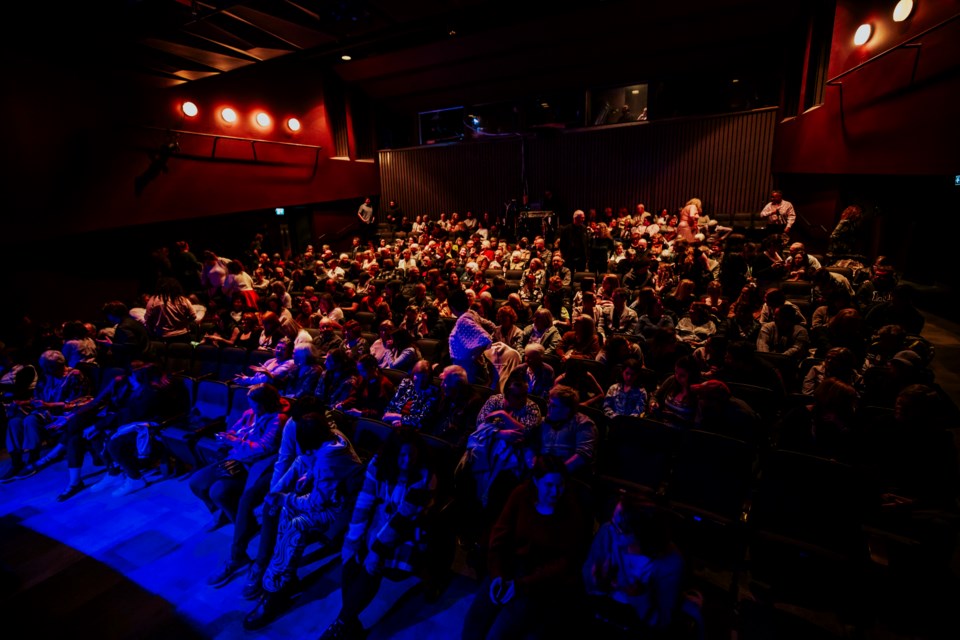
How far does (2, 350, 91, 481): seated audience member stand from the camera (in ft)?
15.8

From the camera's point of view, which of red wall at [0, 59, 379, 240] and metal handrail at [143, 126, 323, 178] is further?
metal handrail at [143, 126, 323, 178]

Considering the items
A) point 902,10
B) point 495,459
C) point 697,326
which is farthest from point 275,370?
point 902,10

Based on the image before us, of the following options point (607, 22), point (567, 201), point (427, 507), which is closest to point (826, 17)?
point (607, 22)

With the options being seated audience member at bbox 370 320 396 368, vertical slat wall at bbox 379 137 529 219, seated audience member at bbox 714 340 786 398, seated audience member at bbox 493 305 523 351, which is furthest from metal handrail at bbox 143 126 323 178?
seated audience member at bbox 714 340 786 398

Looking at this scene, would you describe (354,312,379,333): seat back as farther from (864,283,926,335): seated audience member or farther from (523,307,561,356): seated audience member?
(864,283,926,335): seated audience member

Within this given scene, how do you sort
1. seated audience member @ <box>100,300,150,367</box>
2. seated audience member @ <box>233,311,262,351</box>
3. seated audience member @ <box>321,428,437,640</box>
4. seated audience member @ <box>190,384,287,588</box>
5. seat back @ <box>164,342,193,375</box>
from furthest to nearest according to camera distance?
1. seated audience member @ <box>233,311,262,351</box>
2. seat back @ <box>164,342,193,375</box>
3. seated audience member @ <box>100,300,150,367</box>
4. seated audience member @ <box>190,384,287,588</box>
5. seated audience member @ <box>321,428,437,640</box>

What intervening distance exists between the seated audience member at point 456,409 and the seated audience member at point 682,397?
1.36m

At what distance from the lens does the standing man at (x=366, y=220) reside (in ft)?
45.6

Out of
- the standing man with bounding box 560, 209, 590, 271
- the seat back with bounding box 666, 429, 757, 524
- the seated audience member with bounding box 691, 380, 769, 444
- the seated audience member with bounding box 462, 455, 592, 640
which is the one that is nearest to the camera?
the seated audience member with bounding box 462, 455, 592, 640

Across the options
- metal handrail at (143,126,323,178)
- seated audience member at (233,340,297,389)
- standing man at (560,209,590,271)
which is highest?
metal handrail at (143,126,323,178)

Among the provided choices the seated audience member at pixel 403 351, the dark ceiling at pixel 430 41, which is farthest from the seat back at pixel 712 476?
the dark ceiling at pixel 430 41

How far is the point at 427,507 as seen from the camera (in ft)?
8.96

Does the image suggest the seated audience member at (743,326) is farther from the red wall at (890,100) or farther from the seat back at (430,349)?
the seat back at (430,349)

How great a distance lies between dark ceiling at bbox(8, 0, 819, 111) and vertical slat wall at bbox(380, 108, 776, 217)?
1.25m
